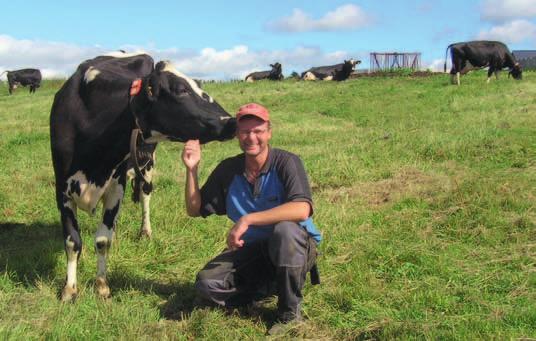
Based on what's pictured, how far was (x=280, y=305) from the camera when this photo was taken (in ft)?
11.6

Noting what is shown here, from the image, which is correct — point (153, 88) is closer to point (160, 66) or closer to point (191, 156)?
point (160, 66)

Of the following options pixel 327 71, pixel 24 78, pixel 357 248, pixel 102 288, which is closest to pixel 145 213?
pixel 102 288

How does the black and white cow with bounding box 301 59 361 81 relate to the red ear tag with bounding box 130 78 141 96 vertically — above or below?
above

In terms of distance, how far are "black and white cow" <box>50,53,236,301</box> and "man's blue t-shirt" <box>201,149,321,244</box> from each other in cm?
27

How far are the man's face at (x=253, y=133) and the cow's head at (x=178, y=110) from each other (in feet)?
0.72

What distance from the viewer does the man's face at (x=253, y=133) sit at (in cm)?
343

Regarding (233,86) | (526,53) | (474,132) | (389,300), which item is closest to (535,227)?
(389,300)

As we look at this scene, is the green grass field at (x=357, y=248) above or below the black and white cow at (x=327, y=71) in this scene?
below

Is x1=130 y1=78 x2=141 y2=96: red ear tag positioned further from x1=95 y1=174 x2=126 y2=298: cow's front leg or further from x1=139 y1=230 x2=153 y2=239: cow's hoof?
x1=139 y1=230 x2=153 y2=239: cow's hoof

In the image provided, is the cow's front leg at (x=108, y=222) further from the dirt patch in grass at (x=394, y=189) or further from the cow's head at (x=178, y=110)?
the dirt patch in grass at (x=394, y=189)

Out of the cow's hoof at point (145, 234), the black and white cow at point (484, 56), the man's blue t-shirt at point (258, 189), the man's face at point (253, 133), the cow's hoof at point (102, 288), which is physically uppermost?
the black and white cow at point (484, 56)

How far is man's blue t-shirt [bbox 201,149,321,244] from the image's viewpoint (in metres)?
3.49

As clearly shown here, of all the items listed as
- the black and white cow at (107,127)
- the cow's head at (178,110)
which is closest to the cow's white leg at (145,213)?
the black and white cow at (107,127)

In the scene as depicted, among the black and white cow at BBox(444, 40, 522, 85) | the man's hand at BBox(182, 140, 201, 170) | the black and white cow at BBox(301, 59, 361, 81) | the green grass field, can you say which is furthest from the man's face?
the black and white cow at BBox(301, 59, 361, 81)
